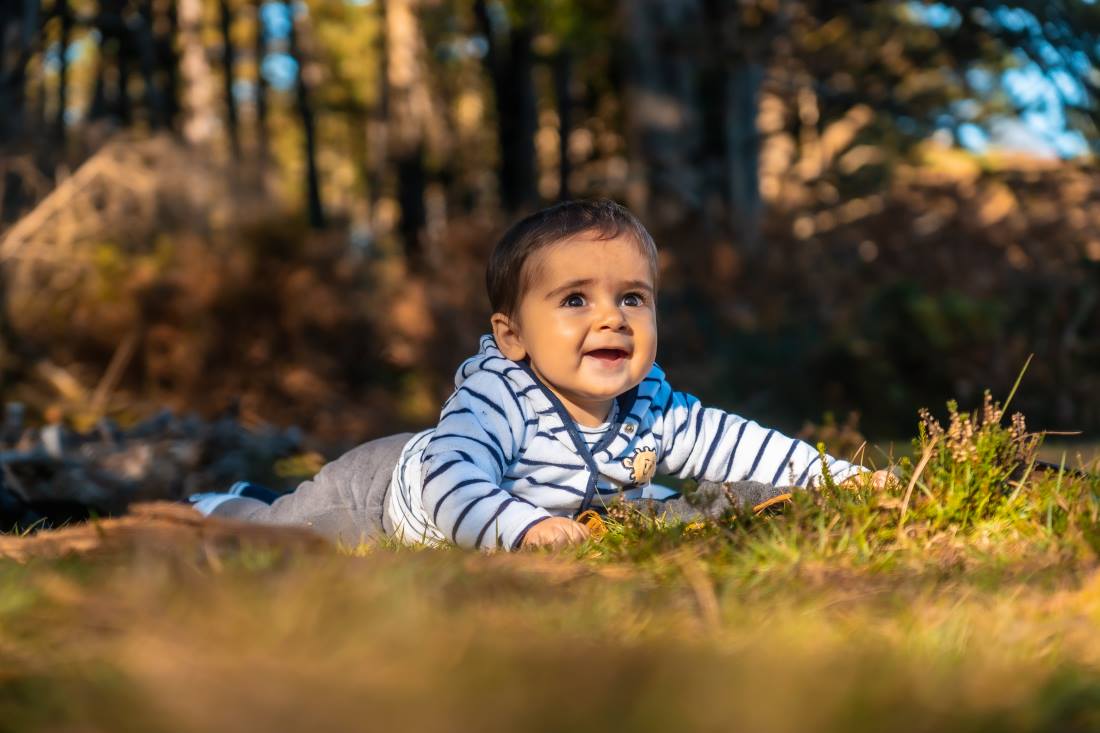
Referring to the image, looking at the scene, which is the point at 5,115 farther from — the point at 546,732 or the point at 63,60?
the point at 63,60

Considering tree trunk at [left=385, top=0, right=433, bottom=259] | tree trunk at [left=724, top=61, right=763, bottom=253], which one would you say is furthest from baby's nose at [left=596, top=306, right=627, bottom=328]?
tree trunk at [left=385, top=0, right=433, bottom=259]

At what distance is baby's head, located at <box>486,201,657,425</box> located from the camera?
4.27m

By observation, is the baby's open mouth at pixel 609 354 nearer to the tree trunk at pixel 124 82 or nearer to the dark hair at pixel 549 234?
the dark hair at pixel 549 234

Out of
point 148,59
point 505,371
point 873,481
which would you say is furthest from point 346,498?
point 148,59

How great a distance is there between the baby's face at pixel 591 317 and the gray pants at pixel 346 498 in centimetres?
86

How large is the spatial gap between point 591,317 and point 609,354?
16 centimetres

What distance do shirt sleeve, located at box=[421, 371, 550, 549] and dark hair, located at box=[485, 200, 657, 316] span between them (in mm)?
332

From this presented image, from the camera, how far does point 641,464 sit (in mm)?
4465

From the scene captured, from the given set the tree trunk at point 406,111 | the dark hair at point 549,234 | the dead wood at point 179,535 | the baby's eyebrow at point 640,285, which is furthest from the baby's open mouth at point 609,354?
the tree trunk at point 406,111

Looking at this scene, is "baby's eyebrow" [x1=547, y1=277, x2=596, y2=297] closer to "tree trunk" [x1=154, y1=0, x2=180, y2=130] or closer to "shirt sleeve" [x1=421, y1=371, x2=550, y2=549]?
"shirt sleeve" [x1=421, y1=371, x2=550, y2=549]

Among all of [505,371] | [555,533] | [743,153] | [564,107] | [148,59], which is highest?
[148,59]

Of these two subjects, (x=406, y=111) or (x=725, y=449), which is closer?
(x=725, y=449)

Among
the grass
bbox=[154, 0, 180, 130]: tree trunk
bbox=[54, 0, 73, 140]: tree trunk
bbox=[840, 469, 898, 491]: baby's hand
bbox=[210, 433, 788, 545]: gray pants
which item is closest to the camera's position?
the grass

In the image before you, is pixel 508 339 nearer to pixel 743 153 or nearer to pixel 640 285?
pixel 640 285
